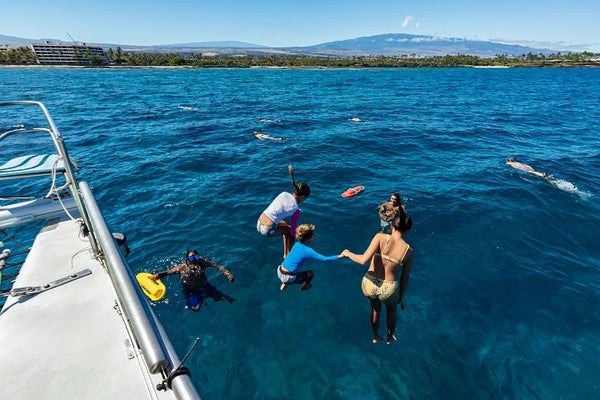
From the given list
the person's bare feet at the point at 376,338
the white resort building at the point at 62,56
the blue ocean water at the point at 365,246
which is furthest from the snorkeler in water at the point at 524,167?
the white resort building at the point at 62,56

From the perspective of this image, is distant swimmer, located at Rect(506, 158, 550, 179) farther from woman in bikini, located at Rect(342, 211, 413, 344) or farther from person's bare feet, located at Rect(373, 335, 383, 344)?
woman in bikini, located at Rect(342, 211, 413, 344)

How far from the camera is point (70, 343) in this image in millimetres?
4129

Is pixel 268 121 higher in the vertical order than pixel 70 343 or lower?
lower

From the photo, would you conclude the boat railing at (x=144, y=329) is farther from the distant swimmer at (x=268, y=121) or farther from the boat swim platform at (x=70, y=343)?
the distant swimmer at (x=268, y=121)

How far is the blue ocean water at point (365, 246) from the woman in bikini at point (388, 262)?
2223 millimetres

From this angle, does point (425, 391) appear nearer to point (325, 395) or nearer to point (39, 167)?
point (325, 395)

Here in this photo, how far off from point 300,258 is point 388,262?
7.71 feet

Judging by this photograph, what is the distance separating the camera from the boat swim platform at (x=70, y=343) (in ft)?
11.8

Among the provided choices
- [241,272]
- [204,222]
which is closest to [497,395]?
[241,272]

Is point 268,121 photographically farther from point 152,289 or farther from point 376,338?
point 376,338

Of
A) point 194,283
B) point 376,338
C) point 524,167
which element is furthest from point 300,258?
point 524,167

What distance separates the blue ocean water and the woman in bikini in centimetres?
222

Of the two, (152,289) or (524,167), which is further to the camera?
(524,167)

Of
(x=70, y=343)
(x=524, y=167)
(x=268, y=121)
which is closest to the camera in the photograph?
(x=70, y=343)
